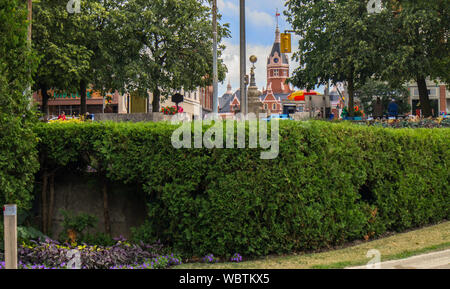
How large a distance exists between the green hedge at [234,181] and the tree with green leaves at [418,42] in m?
25.6

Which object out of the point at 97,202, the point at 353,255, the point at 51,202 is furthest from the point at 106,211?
the point at 353,255

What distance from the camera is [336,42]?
37031mm

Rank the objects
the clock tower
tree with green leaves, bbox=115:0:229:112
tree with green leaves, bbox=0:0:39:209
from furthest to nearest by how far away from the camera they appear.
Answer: the clock tower, tree with green leaves, bbox=115:0:229:112, tree with green leaves, bbox=0:0:39:209

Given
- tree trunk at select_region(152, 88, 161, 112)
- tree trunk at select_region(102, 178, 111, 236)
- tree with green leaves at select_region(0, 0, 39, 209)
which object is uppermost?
tree trunk at select_region(152, 88, 161, 112)

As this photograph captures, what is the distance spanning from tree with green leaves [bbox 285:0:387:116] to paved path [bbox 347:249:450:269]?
26485mm

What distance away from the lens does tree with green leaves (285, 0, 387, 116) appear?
1394 inches

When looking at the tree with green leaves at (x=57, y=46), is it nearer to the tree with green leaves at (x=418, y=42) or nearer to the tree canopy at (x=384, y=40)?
the tree canopy at (x=384, y=40)

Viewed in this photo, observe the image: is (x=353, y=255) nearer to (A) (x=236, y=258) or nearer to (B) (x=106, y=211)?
(A) (x=236, y=258)

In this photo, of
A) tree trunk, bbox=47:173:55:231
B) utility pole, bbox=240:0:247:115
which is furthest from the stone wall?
utility pole, bbox=240:0:247:115

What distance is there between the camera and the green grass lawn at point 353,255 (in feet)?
26.7

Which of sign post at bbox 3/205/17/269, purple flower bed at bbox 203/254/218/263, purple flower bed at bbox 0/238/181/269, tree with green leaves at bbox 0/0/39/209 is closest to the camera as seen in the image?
sign post at bbox 3/205/17/269

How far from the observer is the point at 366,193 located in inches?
440

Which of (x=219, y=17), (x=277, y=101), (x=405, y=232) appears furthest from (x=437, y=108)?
(x=277, y=101)

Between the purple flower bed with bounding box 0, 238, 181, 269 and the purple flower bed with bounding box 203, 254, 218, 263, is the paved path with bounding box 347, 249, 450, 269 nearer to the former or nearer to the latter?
the purple flower bed with bounding box 203, 254, 218, 263
